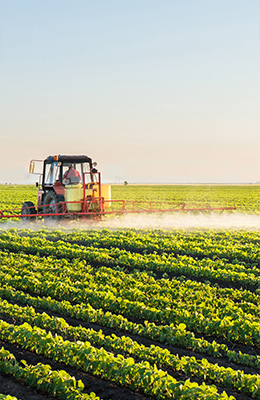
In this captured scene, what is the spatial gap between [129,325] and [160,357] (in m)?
1.16

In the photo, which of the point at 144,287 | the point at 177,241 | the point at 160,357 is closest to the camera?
the point at 160,357

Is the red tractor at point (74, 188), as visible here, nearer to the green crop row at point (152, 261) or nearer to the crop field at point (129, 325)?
the green crop row at point (152, 261)

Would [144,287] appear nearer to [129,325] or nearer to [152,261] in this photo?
[129,325]

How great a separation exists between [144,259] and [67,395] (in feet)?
20.7

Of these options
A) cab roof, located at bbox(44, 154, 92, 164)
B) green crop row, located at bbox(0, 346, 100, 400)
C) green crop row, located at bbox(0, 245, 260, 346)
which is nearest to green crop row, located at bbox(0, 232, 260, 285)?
green crop row, located at bbox(0, 245, 260, 346)

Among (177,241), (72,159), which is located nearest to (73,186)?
(72,159)

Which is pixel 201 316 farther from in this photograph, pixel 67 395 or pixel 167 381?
pixel 67 395

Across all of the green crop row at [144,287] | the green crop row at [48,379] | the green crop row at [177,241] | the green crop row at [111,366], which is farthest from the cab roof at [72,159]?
the green crop row at [48,379]

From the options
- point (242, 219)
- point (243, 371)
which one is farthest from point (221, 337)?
point (242, 219)

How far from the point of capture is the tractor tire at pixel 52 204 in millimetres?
16422

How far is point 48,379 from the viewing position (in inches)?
190

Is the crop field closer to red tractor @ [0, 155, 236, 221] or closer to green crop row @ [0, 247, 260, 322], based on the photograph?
green crop row @ [0, 247, 260, 322]

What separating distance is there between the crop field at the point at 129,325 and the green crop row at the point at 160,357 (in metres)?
0.01

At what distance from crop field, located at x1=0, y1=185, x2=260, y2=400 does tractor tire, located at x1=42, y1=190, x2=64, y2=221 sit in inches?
180
